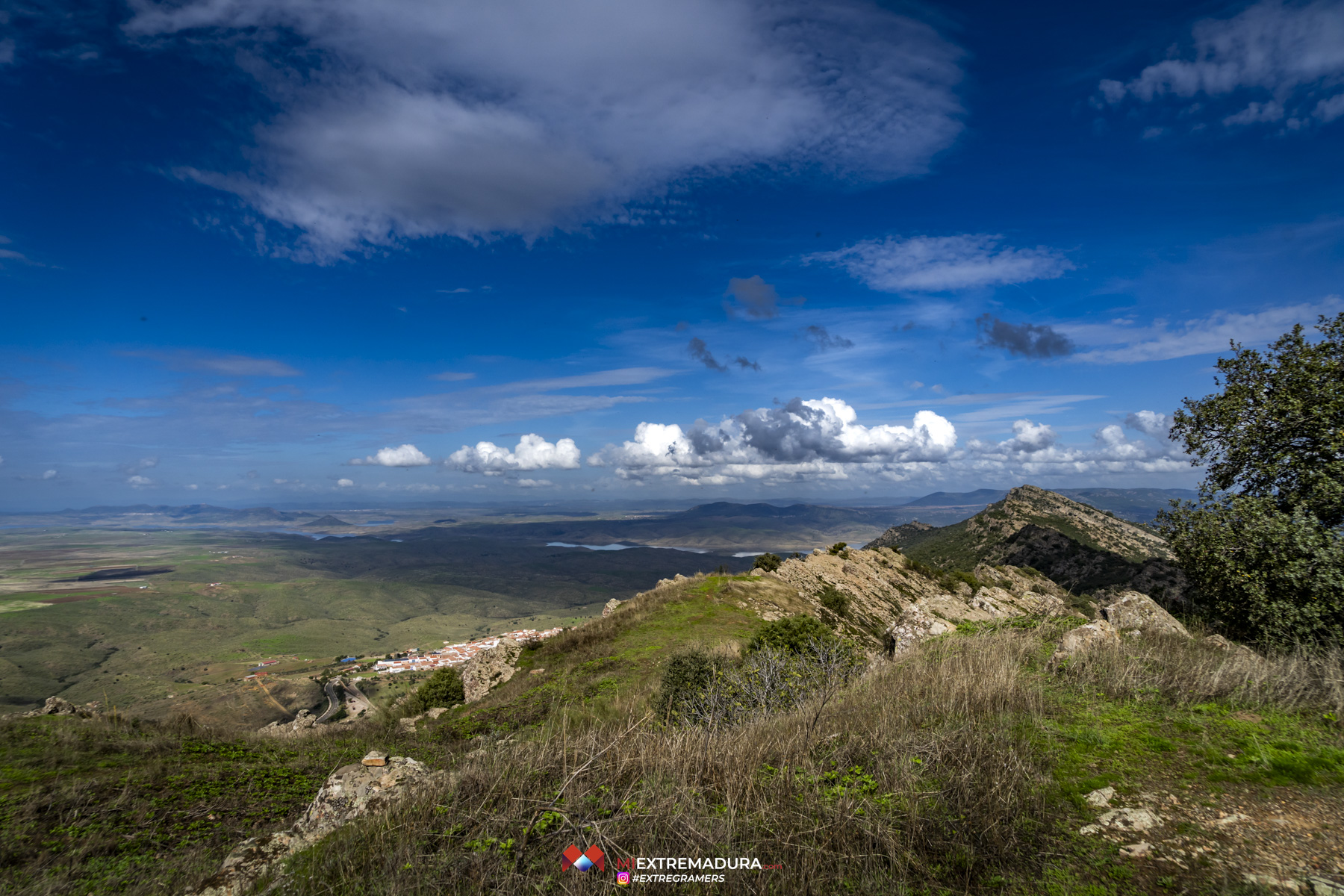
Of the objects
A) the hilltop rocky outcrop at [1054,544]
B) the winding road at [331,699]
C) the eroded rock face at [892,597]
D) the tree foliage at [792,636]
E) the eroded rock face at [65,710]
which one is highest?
the eroded rock face at [65,710]

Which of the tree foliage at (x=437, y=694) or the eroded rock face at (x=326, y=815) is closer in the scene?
the eroded rock face at (x=326, y=815)

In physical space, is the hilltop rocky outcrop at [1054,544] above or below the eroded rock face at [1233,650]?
below

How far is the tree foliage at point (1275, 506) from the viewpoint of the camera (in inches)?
360

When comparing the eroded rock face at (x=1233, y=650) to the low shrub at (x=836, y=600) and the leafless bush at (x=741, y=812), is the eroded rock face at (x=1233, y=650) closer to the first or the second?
the leafless bush at (x=741, y=812)

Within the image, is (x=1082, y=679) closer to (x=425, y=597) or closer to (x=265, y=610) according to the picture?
(x=265, y=610)

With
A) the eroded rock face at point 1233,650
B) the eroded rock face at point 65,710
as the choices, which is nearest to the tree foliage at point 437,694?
the eroded rock face at point 65,710

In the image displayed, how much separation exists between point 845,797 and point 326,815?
453 cm

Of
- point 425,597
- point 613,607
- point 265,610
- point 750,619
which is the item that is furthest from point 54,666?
point 750,619

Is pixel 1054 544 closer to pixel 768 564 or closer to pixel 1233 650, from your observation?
pixel 768 564

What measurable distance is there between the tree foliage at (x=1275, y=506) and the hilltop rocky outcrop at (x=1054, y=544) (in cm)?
4099

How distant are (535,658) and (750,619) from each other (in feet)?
29.5

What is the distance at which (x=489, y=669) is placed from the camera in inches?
787

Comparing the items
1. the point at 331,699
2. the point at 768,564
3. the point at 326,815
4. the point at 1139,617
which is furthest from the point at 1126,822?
the point at 331,699

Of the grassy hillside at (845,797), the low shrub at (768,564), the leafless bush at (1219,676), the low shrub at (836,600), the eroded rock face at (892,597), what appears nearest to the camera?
the grassy hillside at (845,797)
